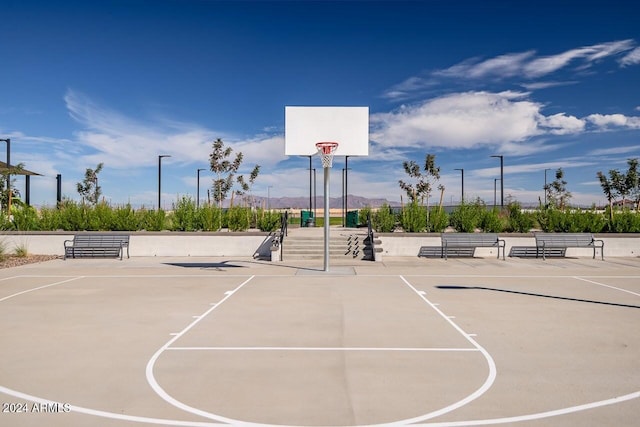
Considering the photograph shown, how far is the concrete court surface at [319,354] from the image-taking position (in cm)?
412

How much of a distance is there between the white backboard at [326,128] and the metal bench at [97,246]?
8587 mm

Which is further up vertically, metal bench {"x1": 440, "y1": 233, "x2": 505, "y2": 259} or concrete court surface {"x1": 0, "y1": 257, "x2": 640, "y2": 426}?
metal bench {"x1": 440, "y1": 233, "x2": 505, "y2": 259}

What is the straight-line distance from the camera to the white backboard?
47.1 ft

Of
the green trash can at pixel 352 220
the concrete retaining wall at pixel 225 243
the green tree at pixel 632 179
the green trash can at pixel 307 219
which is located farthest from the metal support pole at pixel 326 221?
the green tree at pixel 632 179

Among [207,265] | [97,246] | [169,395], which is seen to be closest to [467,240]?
[207,265]

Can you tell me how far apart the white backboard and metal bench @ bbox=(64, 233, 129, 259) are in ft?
28.2

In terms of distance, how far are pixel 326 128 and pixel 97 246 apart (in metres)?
10.7

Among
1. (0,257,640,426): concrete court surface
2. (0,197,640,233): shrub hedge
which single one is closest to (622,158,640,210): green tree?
(0,197,640,233): shrub hedge

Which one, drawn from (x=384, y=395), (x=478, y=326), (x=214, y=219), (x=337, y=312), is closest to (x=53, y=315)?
(x=337, y=312)

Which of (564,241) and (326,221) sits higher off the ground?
(326,221)

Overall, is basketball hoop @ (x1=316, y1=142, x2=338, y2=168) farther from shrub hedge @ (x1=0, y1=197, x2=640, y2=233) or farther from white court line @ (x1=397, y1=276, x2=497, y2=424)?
white court line @ (x1=397, y1=276, x2=497, y2=424)

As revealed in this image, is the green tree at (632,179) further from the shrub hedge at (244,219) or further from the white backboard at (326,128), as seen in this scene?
the white backboard at (326,128)

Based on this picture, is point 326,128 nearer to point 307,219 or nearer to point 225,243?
point 225,243

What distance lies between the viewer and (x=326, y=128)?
14.4 m
